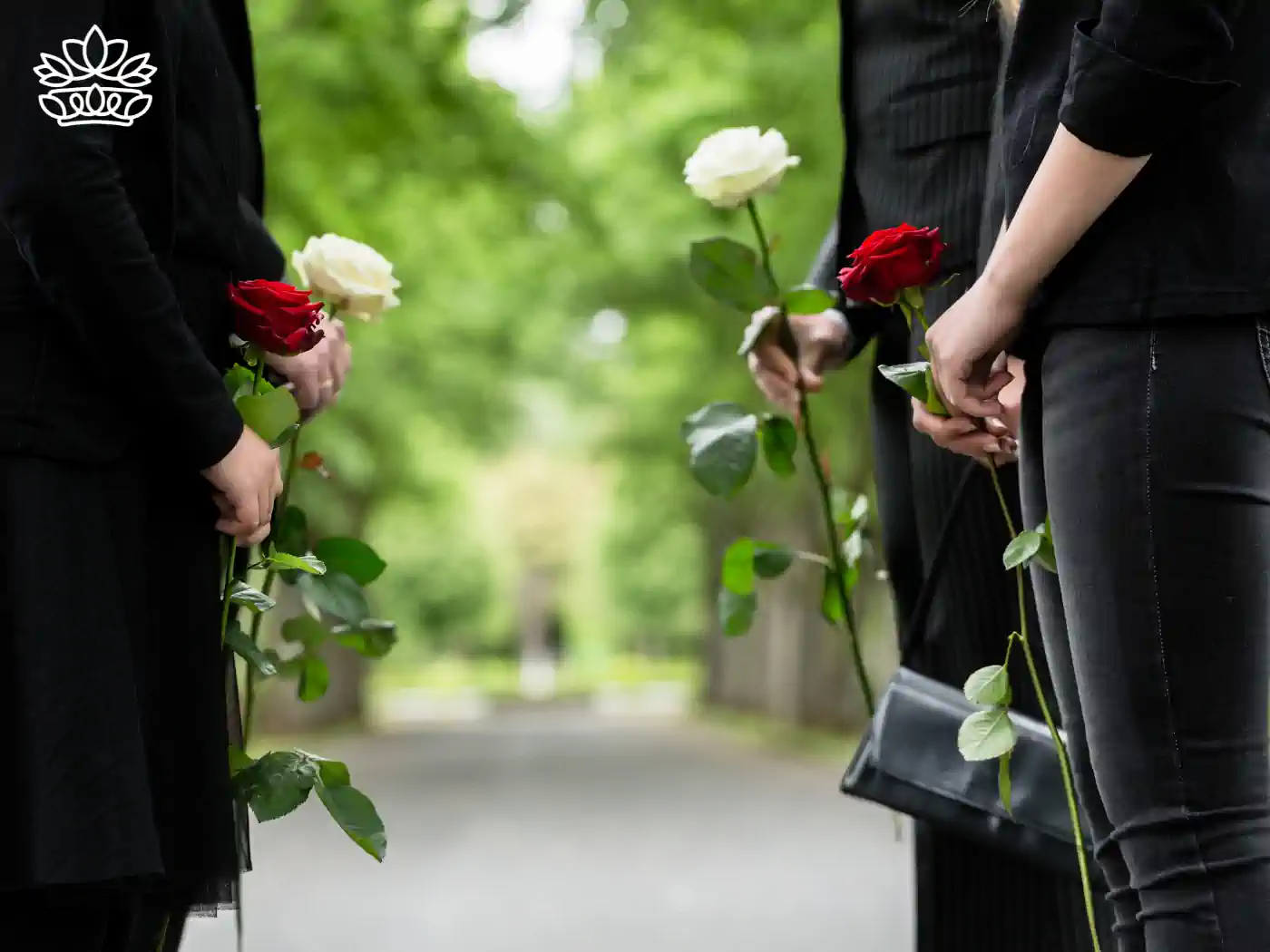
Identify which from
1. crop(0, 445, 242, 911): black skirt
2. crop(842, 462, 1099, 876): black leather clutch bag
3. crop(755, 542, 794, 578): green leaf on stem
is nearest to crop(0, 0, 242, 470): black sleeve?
crop(0, 445, 242, 911): black skirt

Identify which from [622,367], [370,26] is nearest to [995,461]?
[370,26]

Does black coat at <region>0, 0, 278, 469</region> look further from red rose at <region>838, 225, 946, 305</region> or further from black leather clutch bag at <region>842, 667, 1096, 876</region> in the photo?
black leather clutch bag at <region>842, 667, 1096, 876</region>

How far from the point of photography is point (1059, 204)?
164 cm

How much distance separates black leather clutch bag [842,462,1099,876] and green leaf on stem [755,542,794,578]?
0.42 m

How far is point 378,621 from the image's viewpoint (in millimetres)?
2598

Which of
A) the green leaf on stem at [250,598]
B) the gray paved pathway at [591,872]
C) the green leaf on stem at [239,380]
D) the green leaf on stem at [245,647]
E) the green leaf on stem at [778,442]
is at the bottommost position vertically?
→ the gray paved pathway at [591,872]

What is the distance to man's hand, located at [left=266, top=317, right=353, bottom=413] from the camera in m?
2.22

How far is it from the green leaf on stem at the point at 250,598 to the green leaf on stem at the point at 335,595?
12.9 inches

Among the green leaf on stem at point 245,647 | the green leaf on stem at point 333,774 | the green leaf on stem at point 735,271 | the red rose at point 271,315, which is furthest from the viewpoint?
the green leaf on stem at point 735,271

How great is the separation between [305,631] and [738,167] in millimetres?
1050

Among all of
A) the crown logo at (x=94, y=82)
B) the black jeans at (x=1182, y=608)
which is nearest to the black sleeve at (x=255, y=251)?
the crown logo at (x=94, y=82)

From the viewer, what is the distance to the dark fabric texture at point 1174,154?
5.14 ft

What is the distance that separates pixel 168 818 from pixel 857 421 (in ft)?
40.8

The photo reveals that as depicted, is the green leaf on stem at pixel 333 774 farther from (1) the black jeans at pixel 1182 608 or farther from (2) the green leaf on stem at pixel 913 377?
(1) the black jeans at pixel 1182 608
